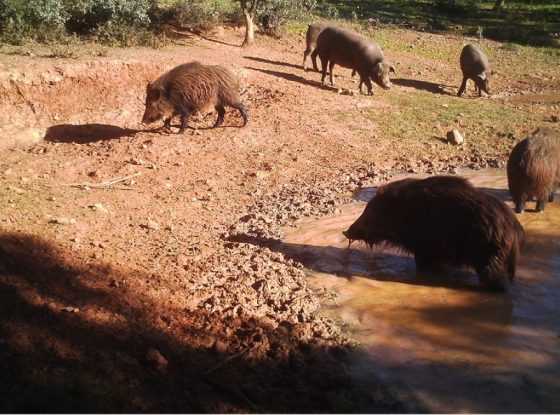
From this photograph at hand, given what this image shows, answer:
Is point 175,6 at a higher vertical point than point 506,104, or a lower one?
higher

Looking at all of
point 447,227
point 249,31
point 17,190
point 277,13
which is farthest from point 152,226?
point 277,13

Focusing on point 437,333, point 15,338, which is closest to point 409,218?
point 437,333

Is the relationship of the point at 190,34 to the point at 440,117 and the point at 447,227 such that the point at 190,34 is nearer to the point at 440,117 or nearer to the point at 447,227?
the point at 440,117

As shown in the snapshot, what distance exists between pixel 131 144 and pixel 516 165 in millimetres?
5289

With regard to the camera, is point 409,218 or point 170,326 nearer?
point 170,326

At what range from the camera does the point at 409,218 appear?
21.0 feet

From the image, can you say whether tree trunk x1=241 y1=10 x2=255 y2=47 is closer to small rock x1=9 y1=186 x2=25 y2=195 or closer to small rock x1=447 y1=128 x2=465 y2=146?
small rock x1=447 y1=128 x2=465 y2=146

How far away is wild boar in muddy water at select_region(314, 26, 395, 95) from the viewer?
1359 centimetres

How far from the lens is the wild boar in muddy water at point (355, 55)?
1359cm

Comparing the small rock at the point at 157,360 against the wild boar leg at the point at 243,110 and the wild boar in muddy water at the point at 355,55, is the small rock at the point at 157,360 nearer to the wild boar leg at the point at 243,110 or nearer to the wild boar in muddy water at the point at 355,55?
the wild boar leg at the point at 243,110

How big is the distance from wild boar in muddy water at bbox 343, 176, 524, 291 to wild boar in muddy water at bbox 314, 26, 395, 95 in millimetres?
7297

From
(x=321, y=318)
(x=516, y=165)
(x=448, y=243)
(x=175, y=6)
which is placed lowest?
(x=321, y=318)

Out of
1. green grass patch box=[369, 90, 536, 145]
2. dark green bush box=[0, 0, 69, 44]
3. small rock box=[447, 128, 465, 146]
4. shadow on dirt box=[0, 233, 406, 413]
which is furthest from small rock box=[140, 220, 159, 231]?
dark green bush box=[0, 0, 69, 44]

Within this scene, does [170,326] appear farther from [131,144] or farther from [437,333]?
[131,144]
